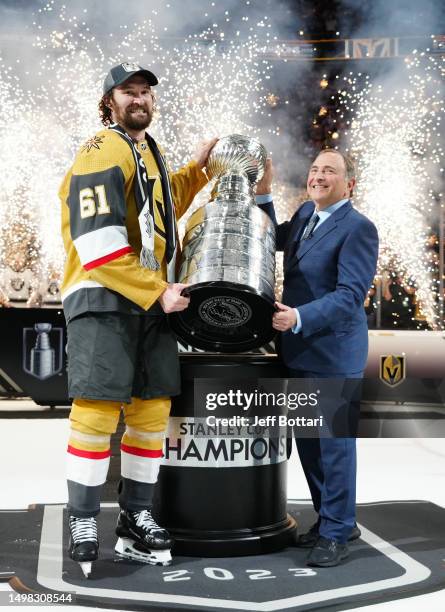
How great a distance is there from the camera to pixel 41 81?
7309 mm

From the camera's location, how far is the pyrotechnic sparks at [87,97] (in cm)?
705

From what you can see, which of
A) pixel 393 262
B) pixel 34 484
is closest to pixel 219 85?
pixel 393 262

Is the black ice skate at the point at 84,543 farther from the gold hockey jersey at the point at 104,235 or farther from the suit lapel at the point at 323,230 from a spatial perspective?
the suit lapel at the point at 323,230

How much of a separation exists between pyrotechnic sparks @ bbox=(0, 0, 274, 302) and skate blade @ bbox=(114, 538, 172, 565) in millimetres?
4973

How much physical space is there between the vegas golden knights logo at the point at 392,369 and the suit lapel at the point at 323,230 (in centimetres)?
316

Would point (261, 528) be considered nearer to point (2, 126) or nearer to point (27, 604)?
point (27, 604)

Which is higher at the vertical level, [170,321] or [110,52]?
[110,52]

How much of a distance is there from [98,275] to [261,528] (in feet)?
3.36

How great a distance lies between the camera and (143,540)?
7.82ft

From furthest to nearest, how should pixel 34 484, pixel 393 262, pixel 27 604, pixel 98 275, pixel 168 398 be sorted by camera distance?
pixel 393 262
pixel 34 484
pixel 168 398
pixel 98 275
pixel 27 604

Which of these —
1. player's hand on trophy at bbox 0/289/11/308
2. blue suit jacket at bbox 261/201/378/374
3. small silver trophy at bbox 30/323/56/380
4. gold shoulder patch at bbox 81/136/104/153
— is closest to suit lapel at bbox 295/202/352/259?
blue suit jacket at bbox 261/201/378/374

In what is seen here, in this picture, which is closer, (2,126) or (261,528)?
(261,528)

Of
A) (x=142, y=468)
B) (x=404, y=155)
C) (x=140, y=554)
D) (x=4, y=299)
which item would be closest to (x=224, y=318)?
(x=142, y=468)

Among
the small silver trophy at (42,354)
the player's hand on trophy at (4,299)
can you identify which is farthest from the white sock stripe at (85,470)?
the player's hand on trophy at (4,299)
